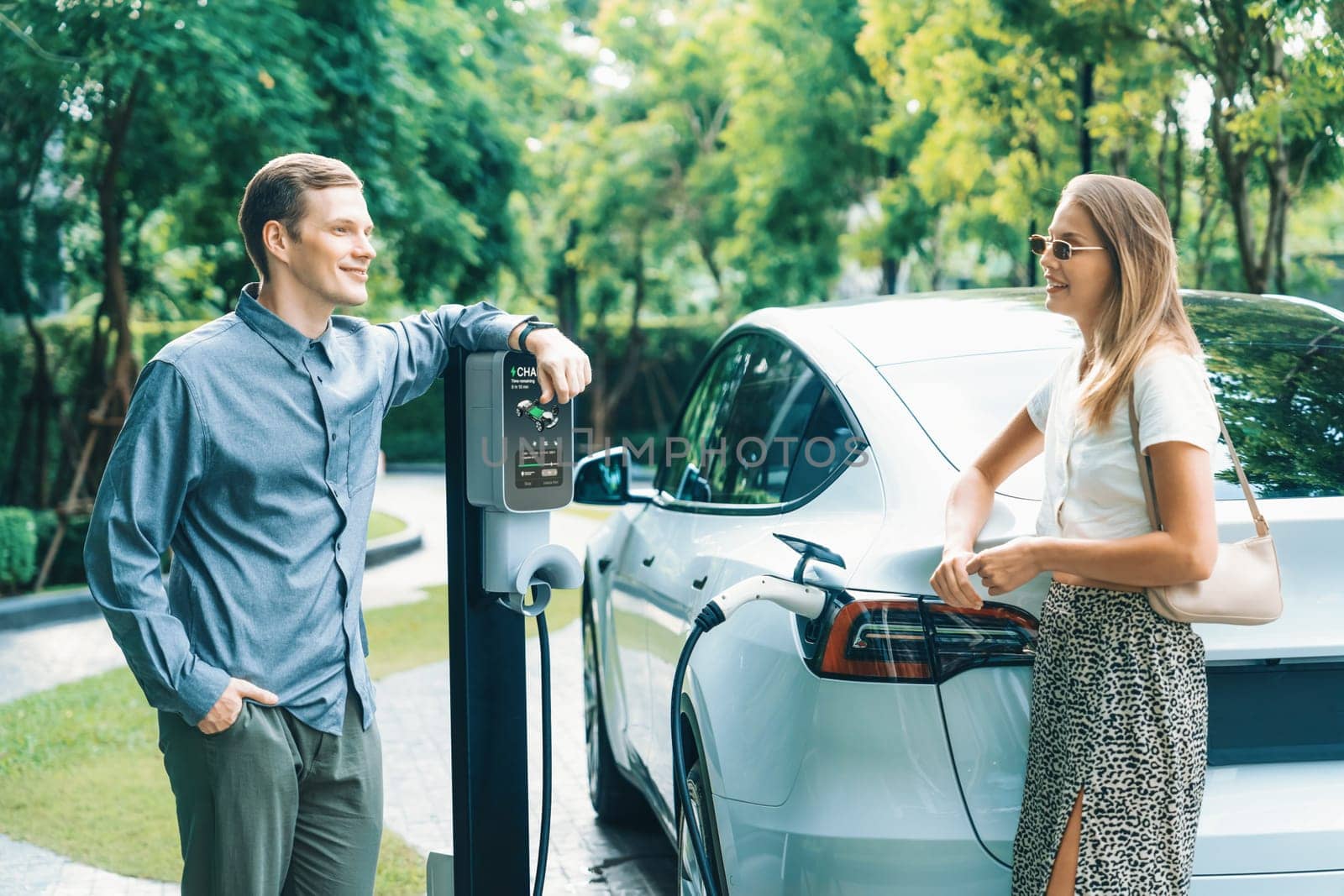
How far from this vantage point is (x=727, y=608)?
98.3 inches

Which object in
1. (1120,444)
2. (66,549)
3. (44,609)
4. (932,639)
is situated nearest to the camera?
(1120,444)

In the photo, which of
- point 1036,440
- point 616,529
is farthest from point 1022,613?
point 616,529

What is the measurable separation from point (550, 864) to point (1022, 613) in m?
2.57

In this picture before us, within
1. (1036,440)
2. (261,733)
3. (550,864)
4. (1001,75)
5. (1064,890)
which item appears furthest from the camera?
(1001,75)

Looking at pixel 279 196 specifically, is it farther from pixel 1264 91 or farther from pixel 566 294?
pixel 566 294

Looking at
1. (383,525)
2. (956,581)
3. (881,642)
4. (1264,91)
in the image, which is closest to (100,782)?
(881,642)

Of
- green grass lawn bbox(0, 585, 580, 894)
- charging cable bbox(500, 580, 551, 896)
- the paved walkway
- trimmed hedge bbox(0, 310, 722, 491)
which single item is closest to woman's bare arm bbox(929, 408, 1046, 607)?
charging cable bbox(500, 580, 551, 896)

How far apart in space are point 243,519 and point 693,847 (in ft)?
4.19

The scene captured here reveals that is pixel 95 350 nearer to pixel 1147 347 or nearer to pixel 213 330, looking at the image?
pixel 213 330

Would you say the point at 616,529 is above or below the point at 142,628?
below

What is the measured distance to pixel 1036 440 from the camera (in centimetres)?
250

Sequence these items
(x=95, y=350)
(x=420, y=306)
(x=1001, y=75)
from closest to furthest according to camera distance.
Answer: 1. (x=1001, y=75)
2. (x=95, y=350)
3. (x=420, y=306)

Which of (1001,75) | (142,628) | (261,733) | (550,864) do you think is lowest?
(550,864)

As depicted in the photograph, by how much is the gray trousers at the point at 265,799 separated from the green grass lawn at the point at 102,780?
1865 millimetres
